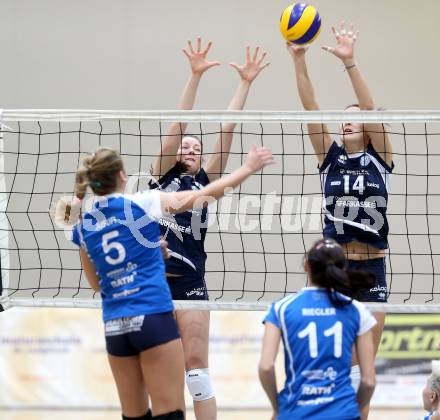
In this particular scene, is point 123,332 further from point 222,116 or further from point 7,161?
point 7,161

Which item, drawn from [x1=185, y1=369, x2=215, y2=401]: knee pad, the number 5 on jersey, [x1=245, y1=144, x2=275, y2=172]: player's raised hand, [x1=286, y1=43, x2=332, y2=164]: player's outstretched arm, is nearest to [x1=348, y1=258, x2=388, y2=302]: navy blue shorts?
[x1=286, y1=43, x2=332, y2=164]: player's outstretched arm

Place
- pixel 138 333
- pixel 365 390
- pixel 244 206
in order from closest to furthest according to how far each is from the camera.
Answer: pixel 365 390
pixel 138 333
pixel 244 206

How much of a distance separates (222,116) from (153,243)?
1.73m

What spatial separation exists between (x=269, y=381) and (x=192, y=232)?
206 centimetres

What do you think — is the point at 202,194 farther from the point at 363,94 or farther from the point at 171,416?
the point at 363,94

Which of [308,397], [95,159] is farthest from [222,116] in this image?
[308,397]

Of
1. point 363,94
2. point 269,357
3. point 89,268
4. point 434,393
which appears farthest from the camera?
point 363,94

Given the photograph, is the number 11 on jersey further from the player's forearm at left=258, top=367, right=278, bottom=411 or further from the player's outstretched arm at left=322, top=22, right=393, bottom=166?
the player's outstretched arm at left=322, top=22, right=393, bottom=166

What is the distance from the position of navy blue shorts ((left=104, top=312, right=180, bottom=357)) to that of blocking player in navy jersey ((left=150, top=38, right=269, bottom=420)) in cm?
142

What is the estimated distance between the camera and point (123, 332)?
13.2 ft

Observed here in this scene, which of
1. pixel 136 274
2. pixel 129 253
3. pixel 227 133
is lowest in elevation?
pixel 136 274

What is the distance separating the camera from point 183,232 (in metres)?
5.57

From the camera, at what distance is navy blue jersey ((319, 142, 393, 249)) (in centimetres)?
541

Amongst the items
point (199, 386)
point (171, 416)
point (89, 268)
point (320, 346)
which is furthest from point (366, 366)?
point (199, 386)
